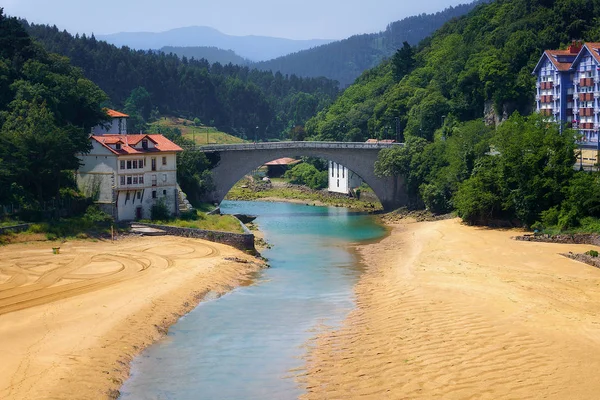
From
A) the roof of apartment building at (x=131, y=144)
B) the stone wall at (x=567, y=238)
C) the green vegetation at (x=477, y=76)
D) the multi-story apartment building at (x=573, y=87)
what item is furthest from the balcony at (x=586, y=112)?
the roof of apartment building at (x=131, y=144)

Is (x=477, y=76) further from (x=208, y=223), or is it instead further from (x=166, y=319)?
(x=166, y=319)

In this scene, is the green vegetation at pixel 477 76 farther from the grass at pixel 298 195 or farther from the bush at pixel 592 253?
the bush at pixel 592 253

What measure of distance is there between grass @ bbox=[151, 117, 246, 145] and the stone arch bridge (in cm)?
5243

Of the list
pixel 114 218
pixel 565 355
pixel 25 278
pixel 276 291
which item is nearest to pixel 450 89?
pixel 114 218

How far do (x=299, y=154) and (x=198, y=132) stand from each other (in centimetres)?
6825

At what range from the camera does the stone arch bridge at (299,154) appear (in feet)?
321

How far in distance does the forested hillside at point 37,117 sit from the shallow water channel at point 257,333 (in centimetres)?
1592

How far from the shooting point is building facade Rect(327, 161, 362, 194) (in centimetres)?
11350

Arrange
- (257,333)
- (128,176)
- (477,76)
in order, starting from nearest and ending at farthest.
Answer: (257,333) < (128,176) < (477,76)

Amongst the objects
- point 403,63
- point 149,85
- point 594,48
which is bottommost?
point 594,48

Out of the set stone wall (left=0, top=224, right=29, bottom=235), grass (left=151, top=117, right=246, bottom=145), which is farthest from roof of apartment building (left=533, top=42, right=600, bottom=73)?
grass (left=151, top=117, right=246, bottom=145)

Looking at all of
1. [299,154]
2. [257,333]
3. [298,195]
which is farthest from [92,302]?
[298,195]

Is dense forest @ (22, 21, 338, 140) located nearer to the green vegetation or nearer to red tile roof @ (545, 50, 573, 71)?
the green vegetation

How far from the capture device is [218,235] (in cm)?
6569
